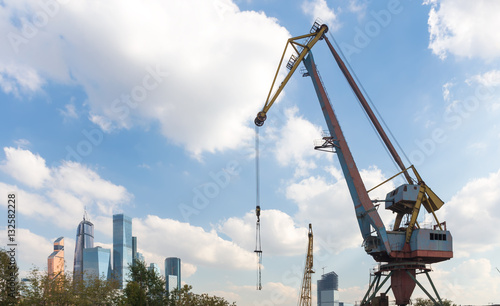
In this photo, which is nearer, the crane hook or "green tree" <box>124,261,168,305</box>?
the crane hook

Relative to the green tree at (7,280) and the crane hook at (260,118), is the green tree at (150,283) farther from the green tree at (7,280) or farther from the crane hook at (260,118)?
the crane hook at (260,118)

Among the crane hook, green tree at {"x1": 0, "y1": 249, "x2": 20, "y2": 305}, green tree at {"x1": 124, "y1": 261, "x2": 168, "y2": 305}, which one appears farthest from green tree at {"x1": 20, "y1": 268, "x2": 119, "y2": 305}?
the crane hook

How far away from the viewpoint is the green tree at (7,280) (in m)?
50.6

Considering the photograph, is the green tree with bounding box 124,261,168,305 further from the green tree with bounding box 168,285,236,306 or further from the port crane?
the port crane

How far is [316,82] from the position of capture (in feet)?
226

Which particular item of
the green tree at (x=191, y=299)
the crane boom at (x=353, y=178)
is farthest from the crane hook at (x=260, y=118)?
the green tree at (x=191, y=299)

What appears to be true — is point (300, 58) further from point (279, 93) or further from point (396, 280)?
point (396, 280)

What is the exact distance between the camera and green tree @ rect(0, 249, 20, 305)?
50.6 metres

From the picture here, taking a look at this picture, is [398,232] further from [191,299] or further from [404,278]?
[191,299]

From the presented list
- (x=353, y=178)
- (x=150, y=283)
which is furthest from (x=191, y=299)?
(x=353, y=178)

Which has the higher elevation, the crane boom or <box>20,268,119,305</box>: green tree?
the crane boom

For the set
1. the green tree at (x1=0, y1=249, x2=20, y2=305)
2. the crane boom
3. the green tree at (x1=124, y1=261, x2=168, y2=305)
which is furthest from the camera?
the green tree at (x1=124, y1=261, x2=168, y2=305)

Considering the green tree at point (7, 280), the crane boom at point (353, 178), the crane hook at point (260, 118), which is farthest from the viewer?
the crane hook at point (260, 118)

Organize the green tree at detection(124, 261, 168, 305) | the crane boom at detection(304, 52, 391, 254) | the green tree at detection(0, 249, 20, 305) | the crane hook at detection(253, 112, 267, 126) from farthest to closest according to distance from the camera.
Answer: the green tree at detection(124, 261, 168, 305)
the crane hook at detection(253, 112, 267, 126)
the crane boom at detection(304, 52, 391, 254)
the green tree at detection(0, 249, 20, 305)
